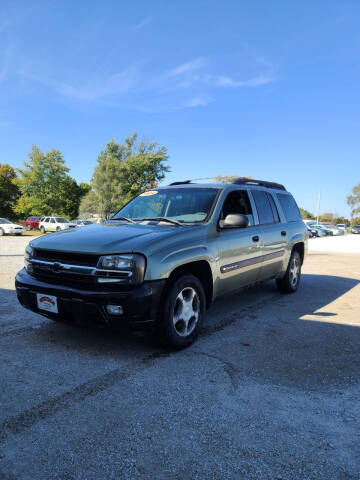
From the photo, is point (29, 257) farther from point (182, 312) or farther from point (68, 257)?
point (182, 312)

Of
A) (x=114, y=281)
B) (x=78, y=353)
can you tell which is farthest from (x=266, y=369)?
(x=78, y=353)

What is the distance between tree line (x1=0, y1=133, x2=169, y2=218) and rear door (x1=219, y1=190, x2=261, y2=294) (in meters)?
45.0

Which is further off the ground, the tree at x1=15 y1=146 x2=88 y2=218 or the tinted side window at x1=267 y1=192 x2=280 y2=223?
the tree at x1=15 y1=146 x2=88 y2=218

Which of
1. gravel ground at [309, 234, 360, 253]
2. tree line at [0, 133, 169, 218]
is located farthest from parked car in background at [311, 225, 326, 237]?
tree line at [0, 133, 169, 218]

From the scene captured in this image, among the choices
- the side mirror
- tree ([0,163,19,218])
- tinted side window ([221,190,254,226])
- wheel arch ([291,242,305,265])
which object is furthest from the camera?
tree ([0,163,19,218])

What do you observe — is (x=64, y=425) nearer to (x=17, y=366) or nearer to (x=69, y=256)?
(x=17, y=366)

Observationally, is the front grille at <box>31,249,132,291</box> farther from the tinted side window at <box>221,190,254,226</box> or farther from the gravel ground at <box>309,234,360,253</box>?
the gravel ground at <box>309,234,360,253</box>

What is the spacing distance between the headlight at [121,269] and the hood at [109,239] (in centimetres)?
7

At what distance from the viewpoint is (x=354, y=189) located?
→ 107 meters

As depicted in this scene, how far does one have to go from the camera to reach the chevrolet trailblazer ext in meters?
3.17

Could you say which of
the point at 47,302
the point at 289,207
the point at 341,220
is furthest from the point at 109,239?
the point at 341,220

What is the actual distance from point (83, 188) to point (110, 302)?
66849 millimetres

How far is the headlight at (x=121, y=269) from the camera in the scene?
3.14m

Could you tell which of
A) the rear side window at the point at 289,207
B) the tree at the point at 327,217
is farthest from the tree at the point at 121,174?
the tree at the point at 327,217
